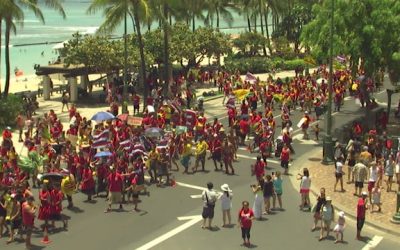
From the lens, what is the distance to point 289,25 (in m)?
65.6

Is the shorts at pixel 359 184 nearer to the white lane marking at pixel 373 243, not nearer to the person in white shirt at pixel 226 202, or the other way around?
the white lane marking at pixel 373 243

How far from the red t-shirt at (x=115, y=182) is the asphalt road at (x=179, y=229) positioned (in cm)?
76

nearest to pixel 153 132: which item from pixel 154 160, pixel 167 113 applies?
pixel 154 160

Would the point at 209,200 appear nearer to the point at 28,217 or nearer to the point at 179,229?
the point at 179,229

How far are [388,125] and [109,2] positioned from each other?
16.5 meters

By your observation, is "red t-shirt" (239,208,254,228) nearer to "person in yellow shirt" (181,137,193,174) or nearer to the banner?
"person in yellow shirt" (181,137,193,174)

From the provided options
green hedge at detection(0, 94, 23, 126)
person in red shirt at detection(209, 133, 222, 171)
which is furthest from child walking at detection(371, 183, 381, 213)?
green hedge at detection(0, 94, 23, 126)

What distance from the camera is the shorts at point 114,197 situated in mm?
17719

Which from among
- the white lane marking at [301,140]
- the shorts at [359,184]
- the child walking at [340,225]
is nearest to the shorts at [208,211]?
the child walking at [340,225]

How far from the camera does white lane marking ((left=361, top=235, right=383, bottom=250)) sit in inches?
597

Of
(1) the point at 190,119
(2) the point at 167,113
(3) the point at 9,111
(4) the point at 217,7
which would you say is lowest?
(1) the point at 190,119

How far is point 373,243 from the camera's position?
50.6 ft

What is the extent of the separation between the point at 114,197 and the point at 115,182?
500mm

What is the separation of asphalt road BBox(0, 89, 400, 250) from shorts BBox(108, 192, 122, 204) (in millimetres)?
359
